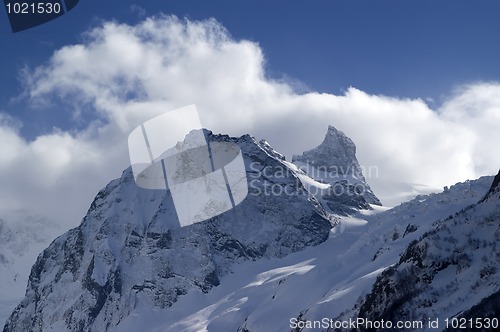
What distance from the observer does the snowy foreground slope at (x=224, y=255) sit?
321 feet

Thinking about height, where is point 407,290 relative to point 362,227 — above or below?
below

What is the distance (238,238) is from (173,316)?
102 feet

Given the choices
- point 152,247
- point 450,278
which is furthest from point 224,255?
point 450,278

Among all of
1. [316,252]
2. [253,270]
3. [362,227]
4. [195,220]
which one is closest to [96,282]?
[195,220]

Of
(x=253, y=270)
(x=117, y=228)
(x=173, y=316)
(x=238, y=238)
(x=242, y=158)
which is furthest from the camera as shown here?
Result: (x=242, y=158)

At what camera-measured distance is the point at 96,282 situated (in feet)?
500

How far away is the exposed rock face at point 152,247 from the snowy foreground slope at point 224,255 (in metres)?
0.31

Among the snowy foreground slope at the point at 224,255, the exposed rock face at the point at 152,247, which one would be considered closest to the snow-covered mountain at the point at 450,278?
the snowy foreground slope at the point at 224,255

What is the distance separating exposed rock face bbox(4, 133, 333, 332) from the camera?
145 metres

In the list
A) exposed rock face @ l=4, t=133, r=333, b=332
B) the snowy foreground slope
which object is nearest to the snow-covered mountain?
the snowy foreground slope

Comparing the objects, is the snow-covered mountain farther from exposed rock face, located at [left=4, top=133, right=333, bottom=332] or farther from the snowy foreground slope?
exposed rock face, located at [left=4, top=133, right=333, bottom=332]

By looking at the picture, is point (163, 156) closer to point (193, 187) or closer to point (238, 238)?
point (193, 187)

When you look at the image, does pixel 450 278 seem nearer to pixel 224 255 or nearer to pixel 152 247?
pixel 224 255

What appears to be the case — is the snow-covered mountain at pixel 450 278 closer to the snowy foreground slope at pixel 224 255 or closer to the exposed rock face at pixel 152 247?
the snowy foreground slope at pixel 224 255
